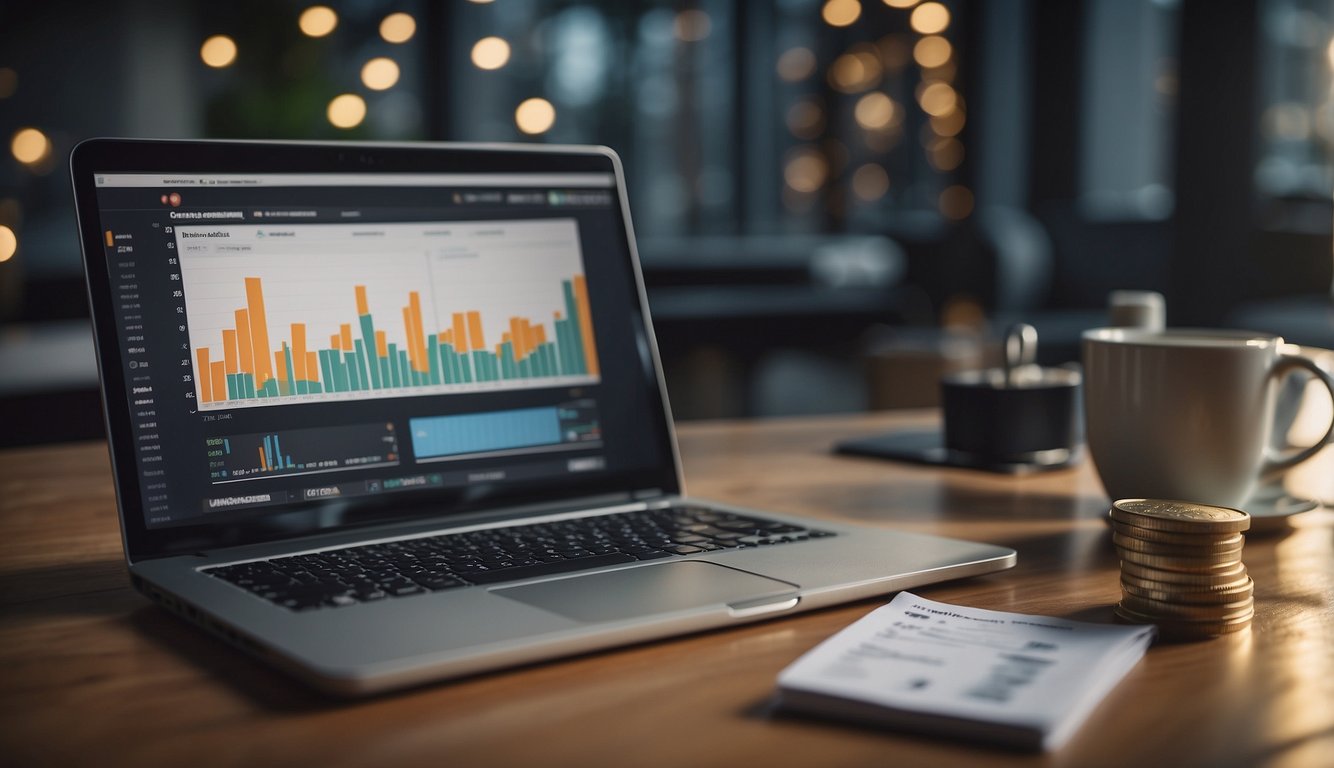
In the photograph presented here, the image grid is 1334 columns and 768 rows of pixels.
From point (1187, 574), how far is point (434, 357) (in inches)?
20.5

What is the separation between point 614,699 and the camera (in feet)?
1.69

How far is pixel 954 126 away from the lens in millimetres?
7477

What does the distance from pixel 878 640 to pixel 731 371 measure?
12.7 feet

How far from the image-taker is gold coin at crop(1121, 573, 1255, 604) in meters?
0.61

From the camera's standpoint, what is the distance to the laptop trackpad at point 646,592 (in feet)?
1.97

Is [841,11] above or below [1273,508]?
above

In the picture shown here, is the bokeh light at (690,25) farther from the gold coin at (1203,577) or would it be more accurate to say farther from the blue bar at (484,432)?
the gold coin at (1203,577)

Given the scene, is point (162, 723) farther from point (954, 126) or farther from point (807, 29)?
point (807, 29)

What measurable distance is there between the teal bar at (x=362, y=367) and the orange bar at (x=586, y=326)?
7.0 inches

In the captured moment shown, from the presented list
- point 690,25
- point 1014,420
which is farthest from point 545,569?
point 690,25

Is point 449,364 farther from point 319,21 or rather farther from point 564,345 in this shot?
point 319,21

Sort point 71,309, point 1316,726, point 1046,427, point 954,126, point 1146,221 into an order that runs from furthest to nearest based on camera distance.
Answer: point 954,126, point 1146,221, point 71,309, point 1046,427, point 1316,726

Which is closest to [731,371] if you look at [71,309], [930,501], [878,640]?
[71,309]

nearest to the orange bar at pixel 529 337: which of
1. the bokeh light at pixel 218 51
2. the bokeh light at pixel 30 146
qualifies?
Result: the bokeh light at pixel 218 51
